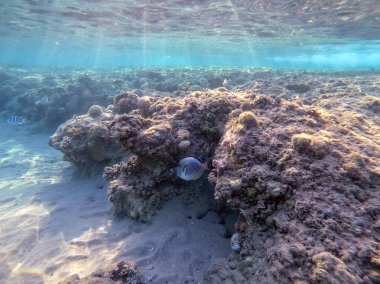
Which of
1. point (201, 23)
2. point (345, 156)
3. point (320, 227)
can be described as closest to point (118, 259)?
point (320, 227)

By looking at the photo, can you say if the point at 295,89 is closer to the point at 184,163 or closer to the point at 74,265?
the point at 184,163

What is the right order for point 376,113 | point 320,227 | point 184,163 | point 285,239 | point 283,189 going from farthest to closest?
1. point 376,113
2. point 184,163
3. point 283,189
4. point 285,239
5. point 320,227

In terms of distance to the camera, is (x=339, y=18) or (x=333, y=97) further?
(x=339, y=18)

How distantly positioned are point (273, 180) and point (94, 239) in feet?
11.2

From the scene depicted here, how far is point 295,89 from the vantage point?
11602mm

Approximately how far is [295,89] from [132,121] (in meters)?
9.55

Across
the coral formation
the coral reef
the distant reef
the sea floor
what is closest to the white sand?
the sea floor

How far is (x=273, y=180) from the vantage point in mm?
3141

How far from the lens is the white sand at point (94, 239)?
3807mm

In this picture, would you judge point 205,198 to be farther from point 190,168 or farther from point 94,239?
point 94,239

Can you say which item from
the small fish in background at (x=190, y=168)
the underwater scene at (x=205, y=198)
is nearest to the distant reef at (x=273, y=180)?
the underwater scene at (x=205, y=198)

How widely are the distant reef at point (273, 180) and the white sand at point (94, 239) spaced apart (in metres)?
0.34

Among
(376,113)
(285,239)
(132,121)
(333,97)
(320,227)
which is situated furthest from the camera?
(333,97)

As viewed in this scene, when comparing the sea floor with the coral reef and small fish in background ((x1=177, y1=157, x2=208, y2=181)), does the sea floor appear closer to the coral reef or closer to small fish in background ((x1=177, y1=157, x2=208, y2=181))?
the coral reef
